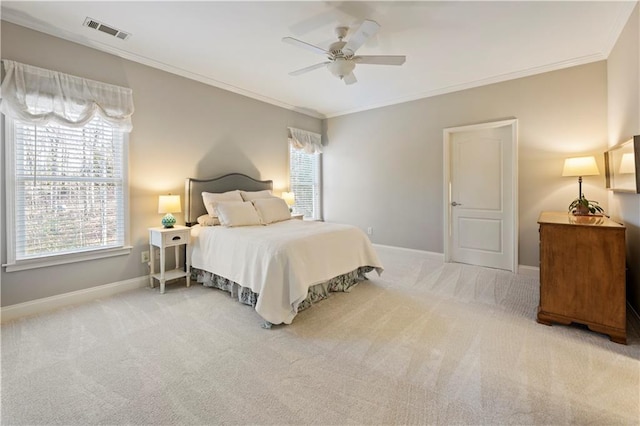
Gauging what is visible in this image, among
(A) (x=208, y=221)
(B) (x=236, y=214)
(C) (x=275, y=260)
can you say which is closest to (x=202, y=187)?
(A) (x=208, y=221)

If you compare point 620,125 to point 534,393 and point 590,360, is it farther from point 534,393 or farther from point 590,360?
point 534,393

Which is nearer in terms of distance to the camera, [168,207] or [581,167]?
[581,167]

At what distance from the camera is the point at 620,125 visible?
298 centimetres

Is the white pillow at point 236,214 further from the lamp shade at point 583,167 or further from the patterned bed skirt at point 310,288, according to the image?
the lamp shade at point 583,167

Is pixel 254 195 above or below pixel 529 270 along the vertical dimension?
above

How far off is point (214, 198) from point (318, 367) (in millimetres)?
2714

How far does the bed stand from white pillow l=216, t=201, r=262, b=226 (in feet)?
0.19

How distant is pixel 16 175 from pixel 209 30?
223 cm

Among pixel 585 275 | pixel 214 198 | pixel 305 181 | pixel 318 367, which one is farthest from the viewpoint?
pixel 305 181

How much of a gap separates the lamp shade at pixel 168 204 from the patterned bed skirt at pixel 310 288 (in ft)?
2.65

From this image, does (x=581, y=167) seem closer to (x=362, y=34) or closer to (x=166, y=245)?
(x=362, y=34)

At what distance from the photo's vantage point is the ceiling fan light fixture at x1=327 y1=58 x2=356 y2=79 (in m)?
2.93

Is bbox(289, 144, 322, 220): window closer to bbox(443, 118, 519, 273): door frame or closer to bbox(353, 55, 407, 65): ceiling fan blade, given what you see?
bbox(443, 118, 519, 273): door frame

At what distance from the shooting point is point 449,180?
4637mm
